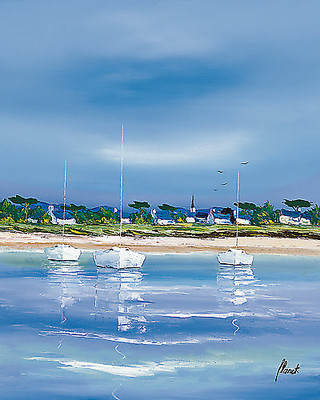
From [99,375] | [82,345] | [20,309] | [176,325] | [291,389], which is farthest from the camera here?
[20,309]

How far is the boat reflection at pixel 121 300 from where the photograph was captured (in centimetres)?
1930

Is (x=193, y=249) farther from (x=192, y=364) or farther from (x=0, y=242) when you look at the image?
(x=192, y=364)

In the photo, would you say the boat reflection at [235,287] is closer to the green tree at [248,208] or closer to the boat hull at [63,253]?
the boat hull at [63,253]

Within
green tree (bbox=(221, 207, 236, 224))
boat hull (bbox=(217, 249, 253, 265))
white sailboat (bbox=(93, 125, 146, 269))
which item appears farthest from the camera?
green tree (bbox=(221, 207, 236, 224))

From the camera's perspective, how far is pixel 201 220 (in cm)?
9769

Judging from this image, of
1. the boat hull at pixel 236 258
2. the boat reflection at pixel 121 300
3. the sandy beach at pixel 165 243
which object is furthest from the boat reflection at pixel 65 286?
the sandy beach at pixel 165 243

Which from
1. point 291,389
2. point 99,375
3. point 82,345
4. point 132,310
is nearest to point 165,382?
point 99,375

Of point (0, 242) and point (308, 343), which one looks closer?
point (308, 343)

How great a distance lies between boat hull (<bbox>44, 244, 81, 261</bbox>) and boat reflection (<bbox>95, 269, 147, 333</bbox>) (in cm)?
1078

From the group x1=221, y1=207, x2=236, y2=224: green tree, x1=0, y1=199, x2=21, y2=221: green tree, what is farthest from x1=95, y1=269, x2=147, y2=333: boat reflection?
x1=221, y1=207, x2=236, y2=224: green tree

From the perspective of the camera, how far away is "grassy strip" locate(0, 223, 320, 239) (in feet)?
281

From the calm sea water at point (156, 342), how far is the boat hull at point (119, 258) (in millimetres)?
10018

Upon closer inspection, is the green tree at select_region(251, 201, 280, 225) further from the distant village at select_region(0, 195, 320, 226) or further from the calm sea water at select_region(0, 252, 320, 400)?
the calm sea water at select_region(0, 252, 320, 400)

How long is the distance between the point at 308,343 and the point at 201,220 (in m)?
81.9
